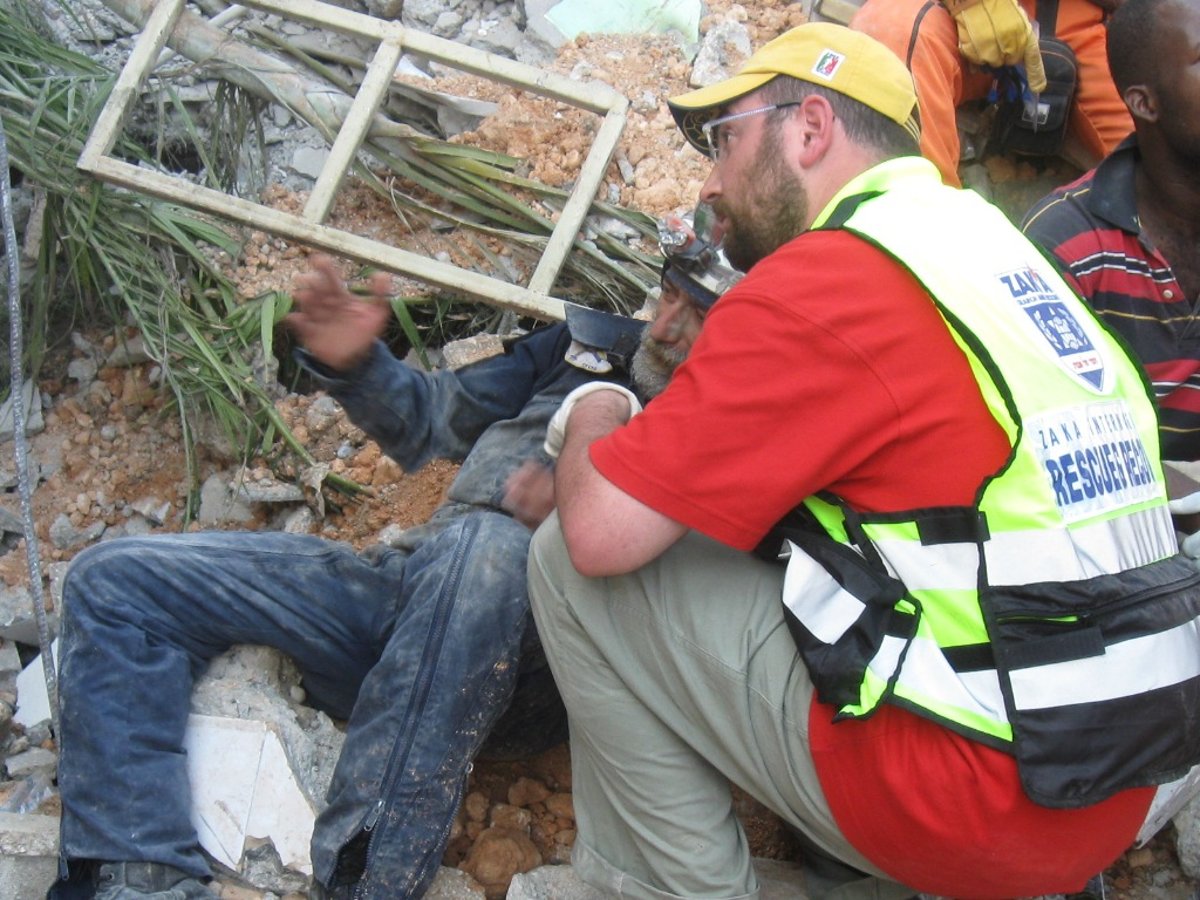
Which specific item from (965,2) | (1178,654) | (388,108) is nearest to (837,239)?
(1178,654)

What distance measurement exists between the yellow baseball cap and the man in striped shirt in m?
0.70

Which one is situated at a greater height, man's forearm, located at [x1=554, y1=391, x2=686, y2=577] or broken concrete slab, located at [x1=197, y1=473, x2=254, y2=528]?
man's forearm, located at [x1=554, y1=391, x2=686, y2=577]

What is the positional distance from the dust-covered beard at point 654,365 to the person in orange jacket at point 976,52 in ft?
4.04

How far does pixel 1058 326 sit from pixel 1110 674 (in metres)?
0.50

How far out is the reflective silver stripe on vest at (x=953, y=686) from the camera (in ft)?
5.49

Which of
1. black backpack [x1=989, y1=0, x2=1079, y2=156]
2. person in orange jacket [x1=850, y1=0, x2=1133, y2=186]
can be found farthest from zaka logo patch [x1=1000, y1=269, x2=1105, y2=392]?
black backpack [x1=989, y1=0, x2=1079, y2=156]

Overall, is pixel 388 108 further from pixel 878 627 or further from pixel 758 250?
pixel 878 627

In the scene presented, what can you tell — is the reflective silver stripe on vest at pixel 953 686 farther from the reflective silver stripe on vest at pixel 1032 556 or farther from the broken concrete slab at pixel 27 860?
Answer: the broken concrete slab at pixel 27 860

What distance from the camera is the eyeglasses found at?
7.34 ft

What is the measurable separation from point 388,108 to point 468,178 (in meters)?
0.54

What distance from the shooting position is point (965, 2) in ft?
11.6

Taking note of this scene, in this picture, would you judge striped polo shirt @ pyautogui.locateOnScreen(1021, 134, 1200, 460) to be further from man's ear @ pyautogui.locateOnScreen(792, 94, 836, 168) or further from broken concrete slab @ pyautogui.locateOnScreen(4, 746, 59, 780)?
broken concrete slab @ pyautogui.locateOnScreen(4, 746, 59, 780)

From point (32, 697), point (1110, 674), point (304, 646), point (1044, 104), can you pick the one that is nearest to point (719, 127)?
point (1110, 674)

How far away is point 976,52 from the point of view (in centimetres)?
355
